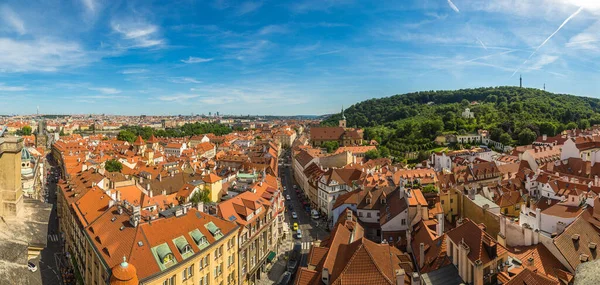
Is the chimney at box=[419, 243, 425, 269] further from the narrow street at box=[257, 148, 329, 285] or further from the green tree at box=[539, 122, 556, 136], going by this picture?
the green tree at box=[539, 122, 556, 136]

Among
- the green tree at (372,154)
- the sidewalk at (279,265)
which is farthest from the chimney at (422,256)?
the green tree at (372,154)

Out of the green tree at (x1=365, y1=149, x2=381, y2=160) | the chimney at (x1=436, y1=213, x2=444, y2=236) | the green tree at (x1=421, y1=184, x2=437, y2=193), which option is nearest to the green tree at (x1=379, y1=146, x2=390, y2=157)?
the green tree at (x1=365, y1=149, x2=381, y2=160)

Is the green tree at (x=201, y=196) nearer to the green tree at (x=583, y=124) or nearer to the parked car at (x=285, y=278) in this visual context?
the parked car at (x=285, y=278)

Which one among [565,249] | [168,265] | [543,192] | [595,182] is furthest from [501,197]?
[168,265]

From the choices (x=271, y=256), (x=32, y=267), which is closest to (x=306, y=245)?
(x=271, y=256)

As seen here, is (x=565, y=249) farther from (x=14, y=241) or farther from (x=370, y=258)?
(x=14, y=241)

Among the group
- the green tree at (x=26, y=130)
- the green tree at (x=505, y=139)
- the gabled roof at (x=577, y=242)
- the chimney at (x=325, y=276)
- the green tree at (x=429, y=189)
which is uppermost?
the green tree at (x=26, y=130)

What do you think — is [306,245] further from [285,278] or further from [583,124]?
[583,124]

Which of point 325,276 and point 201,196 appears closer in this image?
point 325,276

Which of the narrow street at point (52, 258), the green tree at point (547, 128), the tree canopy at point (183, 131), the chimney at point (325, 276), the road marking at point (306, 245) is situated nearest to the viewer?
the chimney at point (325, 276)
